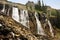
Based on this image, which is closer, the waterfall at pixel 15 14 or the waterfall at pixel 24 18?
the waterfall at pixel 15 14

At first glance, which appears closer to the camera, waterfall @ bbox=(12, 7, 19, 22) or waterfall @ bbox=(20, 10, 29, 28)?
waterfall @ bbox=(12, 7, 19, 22)

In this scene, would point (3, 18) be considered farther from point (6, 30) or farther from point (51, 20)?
point (51, 20)

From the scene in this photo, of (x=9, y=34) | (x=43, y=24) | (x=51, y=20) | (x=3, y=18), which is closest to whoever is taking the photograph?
(x=9, y=34)

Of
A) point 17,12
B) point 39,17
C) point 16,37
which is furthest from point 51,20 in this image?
point 16,37

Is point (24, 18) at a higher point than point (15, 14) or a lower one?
lower

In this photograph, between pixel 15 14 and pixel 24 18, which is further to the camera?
pixel 24 18

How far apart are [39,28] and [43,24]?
400 cm

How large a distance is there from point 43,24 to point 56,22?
1282 cm

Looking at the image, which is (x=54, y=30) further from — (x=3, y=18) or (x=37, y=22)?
(x=3, y=18)

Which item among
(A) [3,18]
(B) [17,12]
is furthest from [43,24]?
(A) [3,18]

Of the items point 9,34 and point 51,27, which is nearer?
point 9,34

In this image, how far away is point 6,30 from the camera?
181 ft

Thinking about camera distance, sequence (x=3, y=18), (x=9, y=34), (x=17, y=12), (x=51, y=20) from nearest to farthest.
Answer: (x=9, y=34), (x=3, y=18), (x=17, y=12), (x=51, y=20)

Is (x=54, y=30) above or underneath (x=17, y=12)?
underneath
